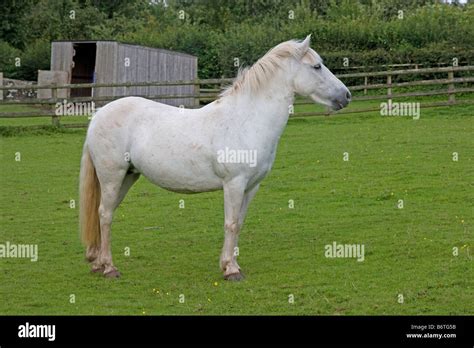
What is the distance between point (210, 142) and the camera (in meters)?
9.12

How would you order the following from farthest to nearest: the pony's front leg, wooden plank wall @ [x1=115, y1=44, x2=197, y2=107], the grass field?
wooden plank wall @ [x1=115, y1=44, x2=197, y2=107] < the pony's front leg < the grass field

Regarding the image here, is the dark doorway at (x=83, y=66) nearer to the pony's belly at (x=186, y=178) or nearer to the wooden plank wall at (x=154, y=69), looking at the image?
the wooden plank wall at (x=154, y=69)

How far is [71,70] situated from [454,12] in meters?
17.3

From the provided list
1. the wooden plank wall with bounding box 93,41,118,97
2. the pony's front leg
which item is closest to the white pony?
the pony's front leg

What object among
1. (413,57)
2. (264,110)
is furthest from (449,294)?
(413,57)

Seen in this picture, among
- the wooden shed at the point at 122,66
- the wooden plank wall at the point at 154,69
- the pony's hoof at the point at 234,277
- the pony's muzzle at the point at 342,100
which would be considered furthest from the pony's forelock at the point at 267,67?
the wooden plank wall at the point at 154,69

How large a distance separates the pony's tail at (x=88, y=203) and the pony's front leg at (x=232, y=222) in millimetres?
1531

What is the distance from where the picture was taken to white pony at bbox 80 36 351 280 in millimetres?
9094

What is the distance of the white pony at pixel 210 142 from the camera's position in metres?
9.09

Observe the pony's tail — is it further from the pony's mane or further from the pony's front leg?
the pony's mane

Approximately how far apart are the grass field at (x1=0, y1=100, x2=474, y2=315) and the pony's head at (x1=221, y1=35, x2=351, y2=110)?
73.4 inches

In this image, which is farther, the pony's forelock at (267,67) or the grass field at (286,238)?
the pony's forelock at (267,67)

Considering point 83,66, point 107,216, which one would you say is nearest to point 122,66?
point 83,66

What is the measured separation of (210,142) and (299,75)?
120 centimetres
